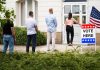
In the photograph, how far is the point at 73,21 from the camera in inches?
1006

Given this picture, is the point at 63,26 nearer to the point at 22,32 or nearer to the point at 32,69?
the point at 22,32

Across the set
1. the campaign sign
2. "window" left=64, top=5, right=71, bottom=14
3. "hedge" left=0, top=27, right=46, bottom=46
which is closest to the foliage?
"hedge" left=0, top=27, right=46, bottom=46

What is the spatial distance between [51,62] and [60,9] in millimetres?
12261

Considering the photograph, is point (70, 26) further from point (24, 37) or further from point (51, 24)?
point (51, 24)

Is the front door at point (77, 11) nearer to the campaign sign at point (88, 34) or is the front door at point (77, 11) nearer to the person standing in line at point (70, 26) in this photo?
the person standing in line at point (70, 26)

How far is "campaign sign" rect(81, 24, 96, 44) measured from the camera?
20703 mm

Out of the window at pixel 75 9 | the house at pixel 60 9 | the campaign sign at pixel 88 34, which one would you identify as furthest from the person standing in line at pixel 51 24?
the window at pixel 75 9

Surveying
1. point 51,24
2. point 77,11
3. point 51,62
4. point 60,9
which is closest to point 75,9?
point 77,11

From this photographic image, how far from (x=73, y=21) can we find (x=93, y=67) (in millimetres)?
10369

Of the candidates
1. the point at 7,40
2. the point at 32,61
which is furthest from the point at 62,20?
the point at 32,61

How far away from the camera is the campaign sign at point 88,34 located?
67.9 feet

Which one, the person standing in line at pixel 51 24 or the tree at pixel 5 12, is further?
the person standing in line at pixel 51 24

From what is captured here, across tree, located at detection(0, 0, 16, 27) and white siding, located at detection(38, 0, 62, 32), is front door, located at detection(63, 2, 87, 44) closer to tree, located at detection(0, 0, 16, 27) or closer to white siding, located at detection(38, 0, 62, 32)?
white siding, located at detection(38, 0, 62, 32)

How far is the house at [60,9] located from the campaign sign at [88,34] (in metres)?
5.81
